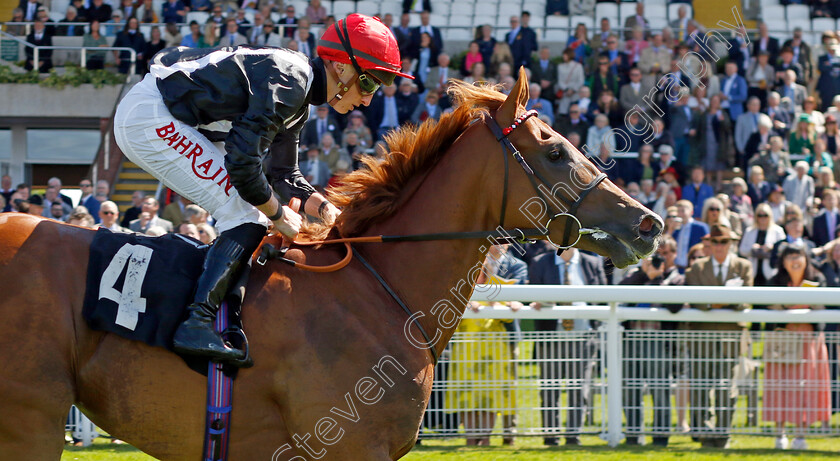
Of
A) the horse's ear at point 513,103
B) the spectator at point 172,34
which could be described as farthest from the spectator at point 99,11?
the horse's ear at point 513,103

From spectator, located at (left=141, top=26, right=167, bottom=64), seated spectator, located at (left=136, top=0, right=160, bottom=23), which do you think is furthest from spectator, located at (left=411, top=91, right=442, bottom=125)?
seated spectator, located at (left=136, top=0, right=160, bottom=23)

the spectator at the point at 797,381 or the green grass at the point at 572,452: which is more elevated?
the spectator at the point at 797,381

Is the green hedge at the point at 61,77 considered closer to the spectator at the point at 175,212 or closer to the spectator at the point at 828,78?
the spectator at the point at 175,212

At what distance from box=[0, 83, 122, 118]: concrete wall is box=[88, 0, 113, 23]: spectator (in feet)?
4.30

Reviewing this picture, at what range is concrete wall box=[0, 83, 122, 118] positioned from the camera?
50.0ft

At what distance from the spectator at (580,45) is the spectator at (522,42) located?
56 centimetres

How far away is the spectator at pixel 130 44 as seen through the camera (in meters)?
14.8

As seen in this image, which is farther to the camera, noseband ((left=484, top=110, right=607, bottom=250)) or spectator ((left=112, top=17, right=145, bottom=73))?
spectator ((left=112, top=17, right=145, bottom=73))

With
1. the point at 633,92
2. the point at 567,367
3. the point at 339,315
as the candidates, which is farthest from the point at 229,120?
the point at 633,92

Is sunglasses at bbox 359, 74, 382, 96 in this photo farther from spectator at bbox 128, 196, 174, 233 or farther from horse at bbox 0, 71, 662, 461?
spectator at bbox 128, 196, 174, 233

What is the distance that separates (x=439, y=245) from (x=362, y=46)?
81 centimetres

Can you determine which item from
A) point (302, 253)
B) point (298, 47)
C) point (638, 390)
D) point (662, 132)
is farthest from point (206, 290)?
point (298, 47)

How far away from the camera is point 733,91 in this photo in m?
12.5

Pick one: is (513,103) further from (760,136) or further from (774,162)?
(760,136)
